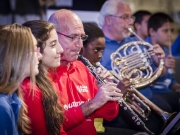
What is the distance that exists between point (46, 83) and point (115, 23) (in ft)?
4.47

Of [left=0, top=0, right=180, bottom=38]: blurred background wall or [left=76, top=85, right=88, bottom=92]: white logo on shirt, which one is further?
[left=0, top=0, right=180, bottom=38]: blurred background wall

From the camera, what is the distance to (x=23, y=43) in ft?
5.43

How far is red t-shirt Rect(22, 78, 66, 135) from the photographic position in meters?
1.80

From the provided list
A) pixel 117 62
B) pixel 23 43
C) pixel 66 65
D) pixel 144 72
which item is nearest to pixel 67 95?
pixel 66 65

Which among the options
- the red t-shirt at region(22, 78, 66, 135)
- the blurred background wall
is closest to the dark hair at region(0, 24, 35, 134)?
the red t-shirt at region(22, 78, 66, 135)

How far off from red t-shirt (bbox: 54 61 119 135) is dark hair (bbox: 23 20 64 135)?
0.13 meters

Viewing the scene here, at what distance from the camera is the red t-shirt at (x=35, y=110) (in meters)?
1.80

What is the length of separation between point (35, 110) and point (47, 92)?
0.11 m


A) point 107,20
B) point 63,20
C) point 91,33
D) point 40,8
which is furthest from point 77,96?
point 40,8

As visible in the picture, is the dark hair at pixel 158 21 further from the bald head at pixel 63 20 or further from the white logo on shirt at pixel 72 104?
the white logo on shirt at pixel 72 104

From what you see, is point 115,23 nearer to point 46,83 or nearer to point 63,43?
point 63,43

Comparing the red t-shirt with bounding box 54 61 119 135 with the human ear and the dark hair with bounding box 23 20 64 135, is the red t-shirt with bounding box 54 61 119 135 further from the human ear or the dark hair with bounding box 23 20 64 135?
the human ear

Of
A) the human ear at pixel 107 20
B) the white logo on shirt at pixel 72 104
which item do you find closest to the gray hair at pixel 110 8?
the human ear at pixel 107 20

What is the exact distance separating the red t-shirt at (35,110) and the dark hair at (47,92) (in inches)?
0.8
